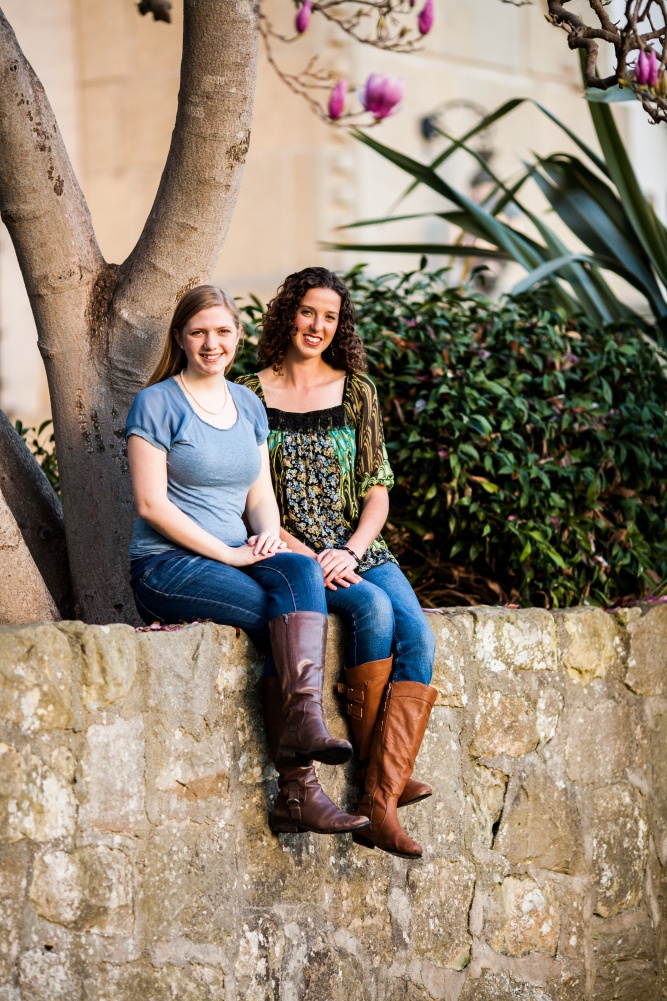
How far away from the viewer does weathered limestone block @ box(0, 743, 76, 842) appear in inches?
113

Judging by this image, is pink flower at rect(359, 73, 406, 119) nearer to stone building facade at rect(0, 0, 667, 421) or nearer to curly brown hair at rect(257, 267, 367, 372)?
curly brown hair at rect(257, 267, 367, 372)

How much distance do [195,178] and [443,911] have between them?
2.18 meters

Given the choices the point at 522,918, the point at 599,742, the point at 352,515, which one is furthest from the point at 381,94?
the point at 522,918

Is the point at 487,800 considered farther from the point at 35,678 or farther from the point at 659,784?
the point at 35,678

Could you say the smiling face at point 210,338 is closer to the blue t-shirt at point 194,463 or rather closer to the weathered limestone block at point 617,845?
the blue t-shirt at point 194,463

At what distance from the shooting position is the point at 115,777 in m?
3.05

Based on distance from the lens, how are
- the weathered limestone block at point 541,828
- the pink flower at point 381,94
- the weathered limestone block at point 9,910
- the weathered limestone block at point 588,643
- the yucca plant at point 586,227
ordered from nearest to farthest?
the weathered limestone block at point 9,910
the weathered limestone block at point 541,828
the weathered limestone block at point 588,643
the pink flower at point 381,94
the yucca plant at point 586,227

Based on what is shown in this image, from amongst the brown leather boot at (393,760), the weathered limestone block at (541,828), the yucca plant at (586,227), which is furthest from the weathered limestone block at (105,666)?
the yucca plant at (586,227)

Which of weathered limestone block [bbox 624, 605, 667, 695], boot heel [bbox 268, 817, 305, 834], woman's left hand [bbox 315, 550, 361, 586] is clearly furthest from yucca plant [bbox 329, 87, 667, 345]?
boot heel [bbox 268, 817, 305, 834]

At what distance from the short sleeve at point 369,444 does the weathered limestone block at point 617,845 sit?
46.9 inches

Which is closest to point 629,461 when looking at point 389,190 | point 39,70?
point 389,190

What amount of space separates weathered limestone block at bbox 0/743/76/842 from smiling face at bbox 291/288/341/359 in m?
1.50

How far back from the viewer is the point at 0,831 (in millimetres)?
2859

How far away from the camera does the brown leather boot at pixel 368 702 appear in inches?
135
